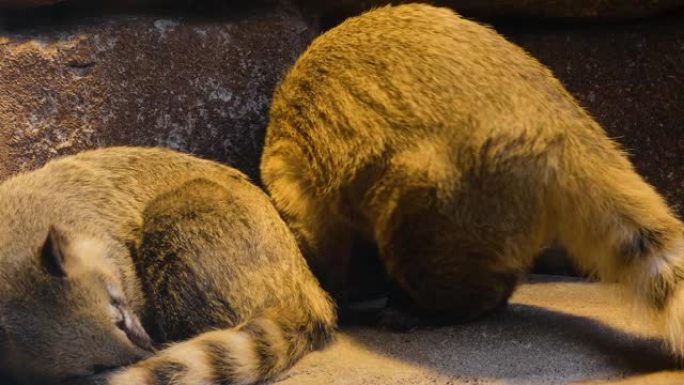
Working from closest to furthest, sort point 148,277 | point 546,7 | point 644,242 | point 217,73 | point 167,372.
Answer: point 167,372, point 644,242, point 148,277, point 217,73, point 546,7

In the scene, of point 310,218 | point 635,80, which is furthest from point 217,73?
point 635,80

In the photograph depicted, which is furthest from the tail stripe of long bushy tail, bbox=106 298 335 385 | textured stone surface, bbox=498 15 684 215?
textured stone surface, bbox=498 15 684 215

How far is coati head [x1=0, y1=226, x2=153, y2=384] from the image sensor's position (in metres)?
3.64

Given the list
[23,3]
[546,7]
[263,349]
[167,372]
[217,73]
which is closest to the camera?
[167,372]

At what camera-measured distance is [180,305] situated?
3.94m

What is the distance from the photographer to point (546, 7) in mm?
5004

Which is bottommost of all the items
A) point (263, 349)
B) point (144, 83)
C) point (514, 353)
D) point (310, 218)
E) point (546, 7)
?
point (514, 353)

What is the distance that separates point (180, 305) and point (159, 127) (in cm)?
119

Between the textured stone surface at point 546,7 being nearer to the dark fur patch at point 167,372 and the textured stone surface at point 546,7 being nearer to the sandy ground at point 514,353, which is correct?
the sandy ground at point 514,353

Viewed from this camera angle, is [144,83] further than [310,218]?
Yes

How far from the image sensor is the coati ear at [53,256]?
3.66 metres

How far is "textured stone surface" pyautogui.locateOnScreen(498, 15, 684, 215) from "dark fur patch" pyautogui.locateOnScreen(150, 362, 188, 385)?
2.59m

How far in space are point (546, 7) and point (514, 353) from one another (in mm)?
1908

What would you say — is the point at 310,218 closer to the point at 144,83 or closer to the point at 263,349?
the point at 263,349
